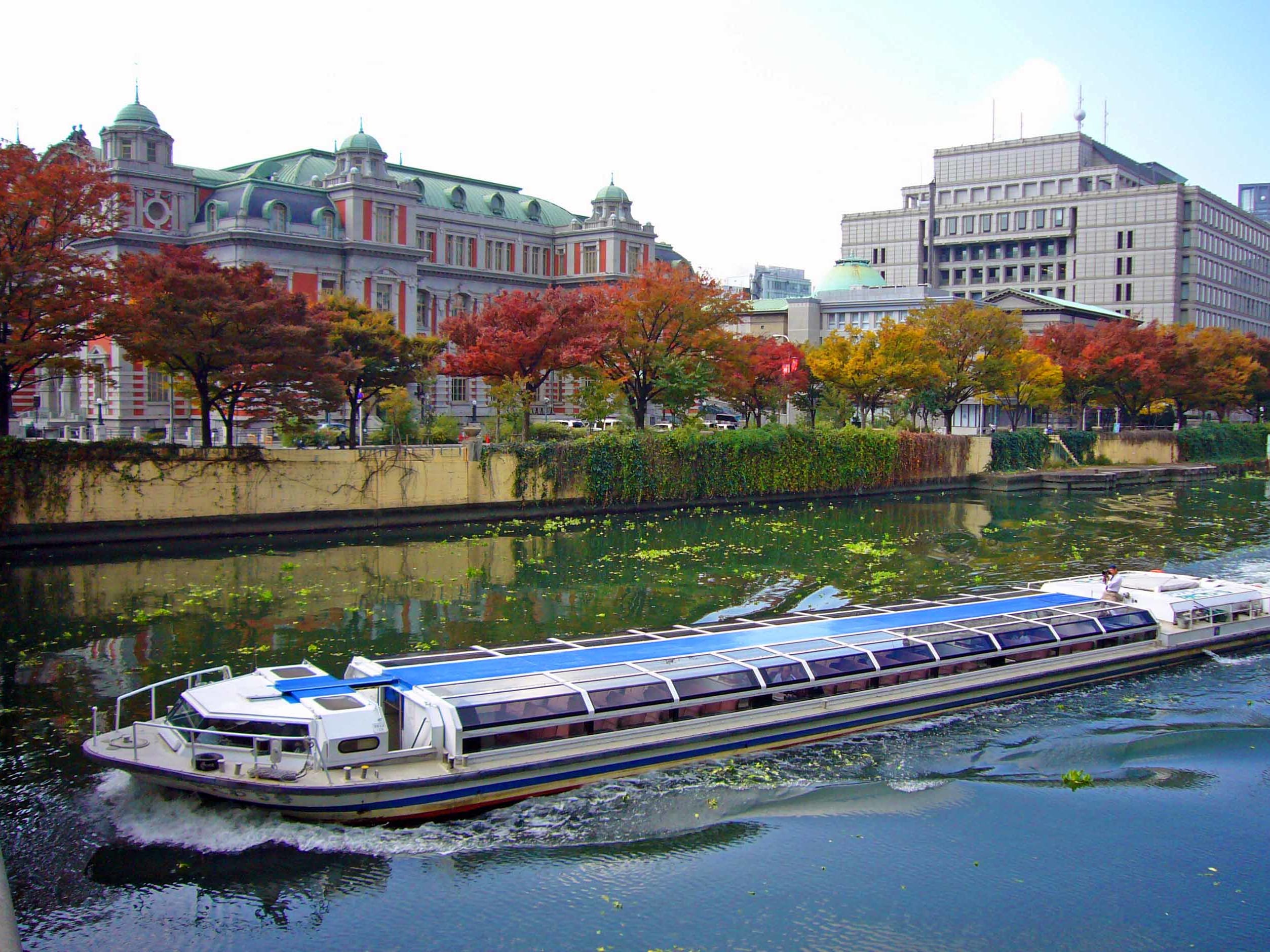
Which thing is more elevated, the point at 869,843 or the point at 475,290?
the point at 475,290

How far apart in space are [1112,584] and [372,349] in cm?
3488

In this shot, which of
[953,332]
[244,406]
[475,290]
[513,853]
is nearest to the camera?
[513,853]

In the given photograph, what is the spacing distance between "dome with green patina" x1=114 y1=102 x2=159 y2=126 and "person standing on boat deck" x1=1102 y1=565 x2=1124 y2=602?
59.1 meters

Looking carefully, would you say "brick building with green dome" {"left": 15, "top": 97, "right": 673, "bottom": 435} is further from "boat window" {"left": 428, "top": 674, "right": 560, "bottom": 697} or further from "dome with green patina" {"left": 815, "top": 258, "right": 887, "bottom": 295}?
"boat window" {"left": 428, "top": 674, "right": 560, "bottom": 697}

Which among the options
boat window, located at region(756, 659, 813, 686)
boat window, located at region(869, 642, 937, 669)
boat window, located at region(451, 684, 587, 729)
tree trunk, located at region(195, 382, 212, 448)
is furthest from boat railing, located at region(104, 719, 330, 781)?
tree trunk, located at region(195, 382, 212, 448)

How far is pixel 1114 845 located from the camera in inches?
596

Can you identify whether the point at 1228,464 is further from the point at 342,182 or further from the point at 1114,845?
the point at 1114,845

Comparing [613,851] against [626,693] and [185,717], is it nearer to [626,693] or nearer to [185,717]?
[626,693]

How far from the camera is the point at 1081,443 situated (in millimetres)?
74375

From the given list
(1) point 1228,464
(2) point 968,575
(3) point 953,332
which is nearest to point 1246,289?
(1) point 1228,464

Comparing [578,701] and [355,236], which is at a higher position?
[355,236]

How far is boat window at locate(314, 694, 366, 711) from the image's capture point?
15.4 metres

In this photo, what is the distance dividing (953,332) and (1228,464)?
2742 centimetres

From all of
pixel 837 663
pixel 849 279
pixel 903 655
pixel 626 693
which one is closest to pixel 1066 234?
pixel 849 279
